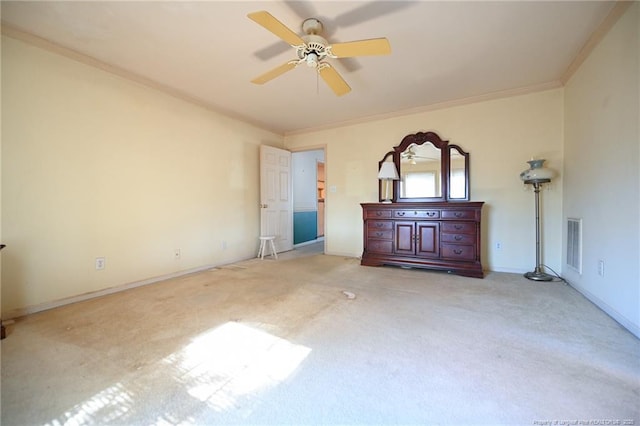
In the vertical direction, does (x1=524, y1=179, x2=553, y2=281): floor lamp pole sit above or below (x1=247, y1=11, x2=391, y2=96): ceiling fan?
below

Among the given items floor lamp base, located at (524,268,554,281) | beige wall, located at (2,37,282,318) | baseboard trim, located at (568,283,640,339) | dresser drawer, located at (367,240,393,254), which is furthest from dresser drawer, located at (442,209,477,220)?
beige wall, located at (2,37,282,318)

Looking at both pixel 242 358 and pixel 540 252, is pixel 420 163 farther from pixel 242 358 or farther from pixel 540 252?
pixel 242 358

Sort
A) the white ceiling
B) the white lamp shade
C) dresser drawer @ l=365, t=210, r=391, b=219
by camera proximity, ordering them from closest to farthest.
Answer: the white ceiling, dresser drawer @ l=365, t=210, r=391, b=219, the white lamp shade

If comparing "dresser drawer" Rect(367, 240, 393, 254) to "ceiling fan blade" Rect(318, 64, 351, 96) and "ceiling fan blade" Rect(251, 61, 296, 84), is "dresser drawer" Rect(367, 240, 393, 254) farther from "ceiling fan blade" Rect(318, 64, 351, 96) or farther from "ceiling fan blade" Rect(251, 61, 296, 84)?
"ceiling fan blade" Rect(251, 61, 296, 84)

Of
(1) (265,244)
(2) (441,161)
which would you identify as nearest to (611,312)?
(2) (441,161)

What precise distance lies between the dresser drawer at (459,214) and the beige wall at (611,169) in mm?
984

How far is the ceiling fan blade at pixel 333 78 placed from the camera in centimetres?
234

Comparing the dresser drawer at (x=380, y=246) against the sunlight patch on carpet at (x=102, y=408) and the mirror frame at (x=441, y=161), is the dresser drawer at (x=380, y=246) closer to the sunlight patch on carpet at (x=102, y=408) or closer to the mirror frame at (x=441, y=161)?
the mirror frame at (x=441, y=161)

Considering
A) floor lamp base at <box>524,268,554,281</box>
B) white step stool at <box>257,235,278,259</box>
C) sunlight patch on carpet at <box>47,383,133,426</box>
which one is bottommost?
sunlight patch on carpet at <box>47,383,133,426</box>

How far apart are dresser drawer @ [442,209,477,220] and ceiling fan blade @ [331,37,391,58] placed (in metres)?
2.28

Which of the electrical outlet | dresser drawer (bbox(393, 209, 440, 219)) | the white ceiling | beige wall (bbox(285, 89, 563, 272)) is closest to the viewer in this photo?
the white ceiling

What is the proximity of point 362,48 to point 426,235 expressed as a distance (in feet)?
8.41

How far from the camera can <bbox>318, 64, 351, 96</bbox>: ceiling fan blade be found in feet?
7.68

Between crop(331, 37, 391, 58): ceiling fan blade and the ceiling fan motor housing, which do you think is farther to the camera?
the ceiling fan motor housing
